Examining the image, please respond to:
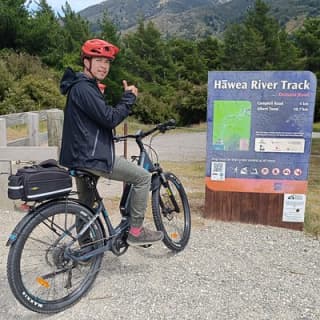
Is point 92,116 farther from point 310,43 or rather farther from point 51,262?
point 310,43

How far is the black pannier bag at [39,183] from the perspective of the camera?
2.88 m

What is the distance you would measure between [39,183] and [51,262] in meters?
0.63

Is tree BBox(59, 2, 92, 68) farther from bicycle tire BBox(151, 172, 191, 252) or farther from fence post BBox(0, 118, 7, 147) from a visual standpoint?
bicycle tire BBox(151, 172, 191, 252)

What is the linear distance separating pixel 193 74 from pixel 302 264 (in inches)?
1661

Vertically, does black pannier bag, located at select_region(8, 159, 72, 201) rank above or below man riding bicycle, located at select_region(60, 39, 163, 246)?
below

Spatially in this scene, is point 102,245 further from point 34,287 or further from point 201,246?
point 201,246

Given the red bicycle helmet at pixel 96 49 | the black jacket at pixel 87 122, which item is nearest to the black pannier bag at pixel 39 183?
the black jacket at pixel 87 122

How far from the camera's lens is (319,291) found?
3.44 metres

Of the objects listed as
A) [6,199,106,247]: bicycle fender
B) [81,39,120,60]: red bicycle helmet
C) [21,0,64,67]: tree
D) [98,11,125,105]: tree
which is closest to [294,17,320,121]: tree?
[98,11,125,105]: tree

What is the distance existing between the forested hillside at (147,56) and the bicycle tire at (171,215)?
16593 mm

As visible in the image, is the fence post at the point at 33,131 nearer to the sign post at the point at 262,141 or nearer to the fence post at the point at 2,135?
the fence post at the point at 2,135

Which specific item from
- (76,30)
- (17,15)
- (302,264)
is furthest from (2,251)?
(76,30)

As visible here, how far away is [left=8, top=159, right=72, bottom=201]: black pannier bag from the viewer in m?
2.88

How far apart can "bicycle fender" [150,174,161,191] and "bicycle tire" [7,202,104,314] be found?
32.6 inches
